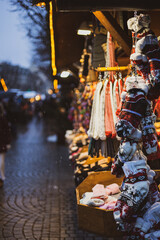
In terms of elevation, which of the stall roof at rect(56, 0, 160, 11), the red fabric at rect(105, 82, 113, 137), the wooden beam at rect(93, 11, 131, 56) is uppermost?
the wooden beam at rect(93, 11, 131, 56)

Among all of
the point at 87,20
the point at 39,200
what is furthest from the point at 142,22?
the point at 39,200

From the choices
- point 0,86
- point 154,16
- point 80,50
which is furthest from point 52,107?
point 154,16

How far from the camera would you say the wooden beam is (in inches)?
134

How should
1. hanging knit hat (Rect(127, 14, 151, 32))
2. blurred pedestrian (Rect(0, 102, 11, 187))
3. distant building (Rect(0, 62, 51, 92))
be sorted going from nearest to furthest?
1. hanging knit hat (Rect(127, 14, 151, 32))
2. blurred pedestrian (Rect(0, 102, 11, 187))
3. distant building (Rect(0, 62, 51, 92))

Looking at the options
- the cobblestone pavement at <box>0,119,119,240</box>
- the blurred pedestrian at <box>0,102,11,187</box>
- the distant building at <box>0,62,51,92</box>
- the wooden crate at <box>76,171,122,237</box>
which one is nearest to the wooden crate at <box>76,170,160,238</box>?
the wooden crate at <box>76,171,122,237</box>

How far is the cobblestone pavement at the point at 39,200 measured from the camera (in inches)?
185

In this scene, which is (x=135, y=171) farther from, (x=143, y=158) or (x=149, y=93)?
(x=149, y=93)

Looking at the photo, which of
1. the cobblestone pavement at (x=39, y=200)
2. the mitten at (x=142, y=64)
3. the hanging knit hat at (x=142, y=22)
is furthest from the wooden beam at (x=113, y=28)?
the cobblestone pavement at (x=39, y=200)

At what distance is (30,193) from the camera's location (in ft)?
22.1

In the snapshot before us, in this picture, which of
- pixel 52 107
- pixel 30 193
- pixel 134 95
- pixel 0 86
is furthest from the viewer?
pixel 52 107

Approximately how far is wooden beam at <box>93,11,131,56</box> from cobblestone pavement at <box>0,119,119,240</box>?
2933mm

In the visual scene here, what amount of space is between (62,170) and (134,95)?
21.6 feet

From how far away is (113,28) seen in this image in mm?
3586

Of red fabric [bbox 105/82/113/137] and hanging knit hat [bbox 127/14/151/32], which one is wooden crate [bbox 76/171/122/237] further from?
hanging knit hat [bbox 127/14/151/32]
